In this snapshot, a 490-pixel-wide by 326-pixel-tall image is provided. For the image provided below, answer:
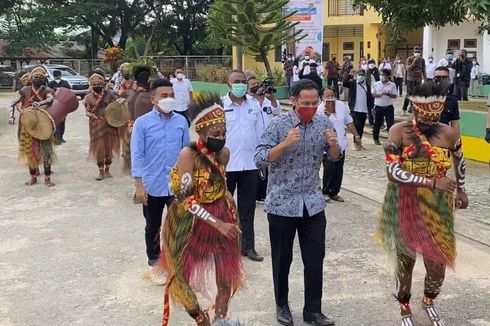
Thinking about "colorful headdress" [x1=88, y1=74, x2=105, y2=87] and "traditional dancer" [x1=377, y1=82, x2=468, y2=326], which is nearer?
"traditional dancer" [x1=377, y1=82, x2=468, y2=326]

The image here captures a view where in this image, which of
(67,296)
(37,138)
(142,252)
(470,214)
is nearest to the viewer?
(67,296)

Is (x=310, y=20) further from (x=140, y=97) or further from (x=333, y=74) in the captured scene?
(x=140, y=97)

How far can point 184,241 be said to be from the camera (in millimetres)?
4047

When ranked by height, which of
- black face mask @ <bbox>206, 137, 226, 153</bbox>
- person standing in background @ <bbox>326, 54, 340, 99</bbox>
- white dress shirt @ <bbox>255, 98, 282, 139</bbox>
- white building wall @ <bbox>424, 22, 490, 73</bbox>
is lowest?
black face mask @ <bbox>206, 137, 226, 153</bbox>

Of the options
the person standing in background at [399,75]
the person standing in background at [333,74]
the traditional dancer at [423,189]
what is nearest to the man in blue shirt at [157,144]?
the traditional dancer at [423,189]

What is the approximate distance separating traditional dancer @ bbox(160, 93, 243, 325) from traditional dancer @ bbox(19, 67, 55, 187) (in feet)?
19.8

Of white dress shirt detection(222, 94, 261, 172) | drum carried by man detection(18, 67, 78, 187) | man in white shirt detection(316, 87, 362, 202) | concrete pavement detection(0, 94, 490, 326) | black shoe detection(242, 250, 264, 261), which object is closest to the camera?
concrete pavement detection(0, 94, 490, 326)

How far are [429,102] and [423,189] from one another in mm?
567

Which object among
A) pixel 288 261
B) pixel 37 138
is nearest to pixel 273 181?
pixel 288 261

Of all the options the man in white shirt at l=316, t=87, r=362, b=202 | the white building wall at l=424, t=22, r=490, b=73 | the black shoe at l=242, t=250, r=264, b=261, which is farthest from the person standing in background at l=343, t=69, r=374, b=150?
the white building wall at l=424, t=22, r=490, b=73

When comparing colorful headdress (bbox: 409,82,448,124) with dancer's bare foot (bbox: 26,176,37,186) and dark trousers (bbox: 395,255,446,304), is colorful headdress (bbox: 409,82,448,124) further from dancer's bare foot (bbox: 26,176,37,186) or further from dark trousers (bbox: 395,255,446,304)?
dancer's bare foot (bbox: 26,176,37,186)

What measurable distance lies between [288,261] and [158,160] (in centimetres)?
144

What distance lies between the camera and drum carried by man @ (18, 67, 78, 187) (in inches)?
373

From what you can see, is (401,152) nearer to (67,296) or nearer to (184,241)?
(184,241)
